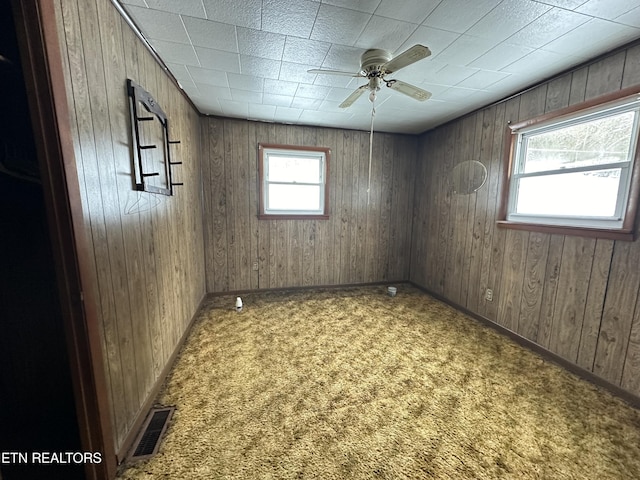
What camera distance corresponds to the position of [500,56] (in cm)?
180

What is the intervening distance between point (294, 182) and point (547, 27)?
2791mm

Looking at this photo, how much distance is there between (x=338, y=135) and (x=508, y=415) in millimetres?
3503

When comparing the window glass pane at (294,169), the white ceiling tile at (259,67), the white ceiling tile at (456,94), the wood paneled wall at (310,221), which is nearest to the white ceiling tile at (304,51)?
the white ceiling tile at (259,67)

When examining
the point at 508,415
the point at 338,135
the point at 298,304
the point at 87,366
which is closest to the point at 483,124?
the point at 338,135

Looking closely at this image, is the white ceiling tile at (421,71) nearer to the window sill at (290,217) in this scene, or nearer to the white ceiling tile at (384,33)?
the white ceiling tile at (384,33)

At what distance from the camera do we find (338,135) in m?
3.62

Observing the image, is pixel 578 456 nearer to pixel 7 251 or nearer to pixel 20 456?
pixel 20 456

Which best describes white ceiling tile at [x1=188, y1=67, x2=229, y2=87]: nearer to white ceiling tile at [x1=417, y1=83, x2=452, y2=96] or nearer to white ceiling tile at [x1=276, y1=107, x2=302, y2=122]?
white ceiling tile at [x1=276, y1=107, x2=302, y2=122]

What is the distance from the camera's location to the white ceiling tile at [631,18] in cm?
137

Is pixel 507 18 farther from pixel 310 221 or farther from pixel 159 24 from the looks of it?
pixel 310 221

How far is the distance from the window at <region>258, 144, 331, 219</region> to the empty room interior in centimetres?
38

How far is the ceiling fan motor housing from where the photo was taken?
1.73 meters

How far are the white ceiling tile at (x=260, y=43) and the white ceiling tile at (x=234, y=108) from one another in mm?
1036

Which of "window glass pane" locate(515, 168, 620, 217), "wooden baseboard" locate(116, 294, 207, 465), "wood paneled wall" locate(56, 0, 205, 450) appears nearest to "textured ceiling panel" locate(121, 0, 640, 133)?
"wood paneled wall" locate(56, 0, 205, 450)
